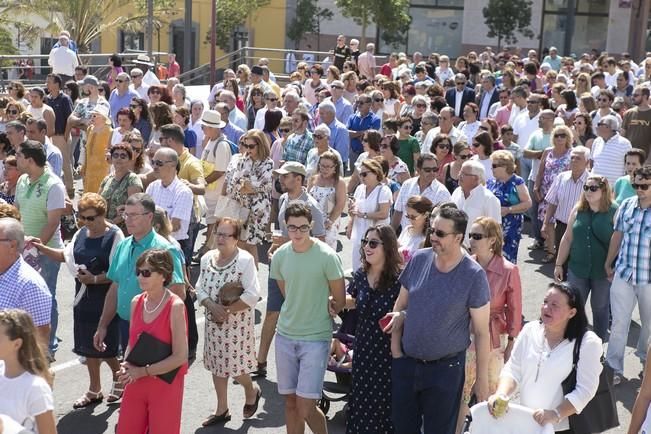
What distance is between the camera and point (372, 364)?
6.75 meters

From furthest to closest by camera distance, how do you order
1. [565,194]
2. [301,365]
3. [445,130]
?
1. [445,130]
2. [565,194]
3. [301,365]

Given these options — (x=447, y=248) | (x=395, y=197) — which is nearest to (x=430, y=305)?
(x=447, y=248)

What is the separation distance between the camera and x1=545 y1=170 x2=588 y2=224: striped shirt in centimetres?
1108

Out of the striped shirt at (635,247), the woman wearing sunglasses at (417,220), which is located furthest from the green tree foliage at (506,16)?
the woman wearing sunglasses at (417,220)

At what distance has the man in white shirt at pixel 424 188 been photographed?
10039mm

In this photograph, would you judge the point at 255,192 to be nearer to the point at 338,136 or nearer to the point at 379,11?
the point at 338,136

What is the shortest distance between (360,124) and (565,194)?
5.59 metres

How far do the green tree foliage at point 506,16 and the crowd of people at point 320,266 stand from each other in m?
32.8

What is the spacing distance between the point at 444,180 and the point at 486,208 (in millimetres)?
2169

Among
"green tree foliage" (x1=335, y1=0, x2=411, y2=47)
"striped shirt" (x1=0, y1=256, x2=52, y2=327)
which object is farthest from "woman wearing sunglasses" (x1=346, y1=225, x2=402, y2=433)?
"green tree foliage" (x1=335, y1=0, x2=411, y2=47)

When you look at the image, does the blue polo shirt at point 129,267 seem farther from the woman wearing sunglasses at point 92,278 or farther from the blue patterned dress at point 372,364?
the blue patterned dress at point 372,364

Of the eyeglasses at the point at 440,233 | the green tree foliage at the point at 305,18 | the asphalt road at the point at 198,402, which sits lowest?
the asphalt road at the point at 198,402

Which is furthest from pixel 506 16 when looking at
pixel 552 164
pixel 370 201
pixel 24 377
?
pixel 24 377

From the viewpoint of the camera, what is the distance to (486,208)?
9.41 m
